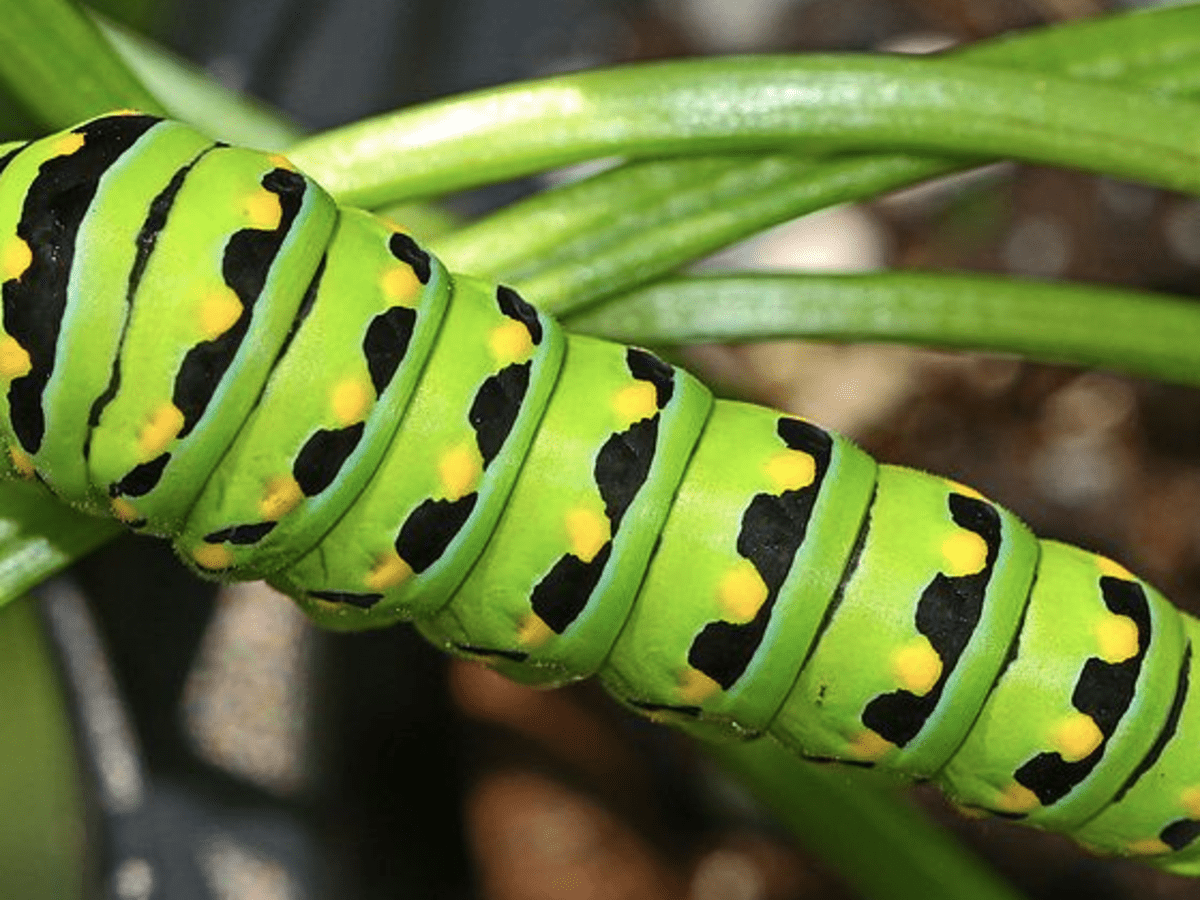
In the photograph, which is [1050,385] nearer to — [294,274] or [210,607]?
[210,607]

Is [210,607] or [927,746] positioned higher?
[927,746]

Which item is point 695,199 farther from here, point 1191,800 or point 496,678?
point 496,678

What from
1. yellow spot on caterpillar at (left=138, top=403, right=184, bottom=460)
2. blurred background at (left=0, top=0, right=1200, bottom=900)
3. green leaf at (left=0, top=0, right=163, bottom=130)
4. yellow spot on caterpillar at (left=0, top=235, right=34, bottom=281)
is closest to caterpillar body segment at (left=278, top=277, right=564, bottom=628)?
yellow spot on caterpillar at (left=138, top=403, right=184, bottom=460)

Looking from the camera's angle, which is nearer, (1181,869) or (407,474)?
(407,474)

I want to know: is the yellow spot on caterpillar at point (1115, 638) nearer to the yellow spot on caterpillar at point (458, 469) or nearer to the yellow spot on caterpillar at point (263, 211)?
the yellow spot on caterpillar at point (458, 469)

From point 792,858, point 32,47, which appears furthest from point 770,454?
point 792,858

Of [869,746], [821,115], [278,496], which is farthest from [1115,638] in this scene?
[278,496]

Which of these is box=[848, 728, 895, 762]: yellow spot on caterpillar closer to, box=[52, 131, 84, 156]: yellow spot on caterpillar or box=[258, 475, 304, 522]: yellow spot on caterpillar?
box=[258, 475, 304, 522]: yellow spot on caterpillar
